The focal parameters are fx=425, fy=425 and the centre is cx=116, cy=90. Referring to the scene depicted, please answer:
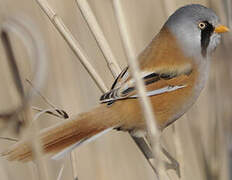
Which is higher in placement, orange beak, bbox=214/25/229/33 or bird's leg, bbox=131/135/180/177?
orange beak, bbox=214/25/229/33

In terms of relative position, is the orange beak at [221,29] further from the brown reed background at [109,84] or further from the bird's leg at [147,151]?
the bird's leg at [147,151]

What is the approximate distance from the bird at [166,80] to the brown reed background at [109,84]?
0.38 feet

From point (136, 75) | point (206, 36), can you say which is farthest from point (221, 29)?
point (136, 75)

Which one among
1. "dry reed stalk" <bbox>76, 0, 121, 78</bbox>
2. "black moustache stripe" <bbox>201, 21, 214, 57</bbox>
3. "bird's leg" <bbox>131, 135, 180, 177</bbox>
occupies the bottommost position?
"bird's leg" <bbox>131, 135, 180, 177</bbox>

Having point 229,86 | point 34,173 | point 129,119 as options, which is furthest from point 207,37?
point 34,173

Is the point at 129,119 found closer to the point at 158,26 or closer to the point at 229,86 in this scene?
the point at 229,86

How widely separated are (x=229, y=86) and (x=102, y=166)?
2.81 feet

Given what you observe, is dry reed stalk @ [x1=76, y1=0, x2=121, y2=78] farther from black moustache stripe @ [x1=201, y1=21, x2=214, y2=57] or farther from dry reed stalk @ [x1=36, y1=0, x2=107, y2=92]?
black moustache stripe @ [x1=201, y1=21, x2=214, y2=57]

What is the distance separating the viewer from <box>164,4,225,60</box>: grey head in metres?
2.19

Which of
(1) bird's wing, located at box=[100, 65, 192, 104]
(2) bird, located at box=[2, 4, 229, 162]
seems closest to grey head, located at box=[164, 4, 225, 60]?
(2) bird, located at box=[2, 4, 229, 162]

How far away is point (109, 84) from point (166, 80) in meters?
0.61

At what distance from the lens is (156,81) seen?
7.00 ft

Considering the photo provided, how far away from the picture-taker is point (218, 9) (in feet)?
7.63

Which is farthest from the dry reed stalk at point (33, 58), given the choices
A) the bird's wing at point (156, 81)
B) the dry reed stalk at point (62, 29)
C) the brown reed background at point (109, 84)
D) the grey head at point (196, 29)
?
the grey head at point (196, 29)
